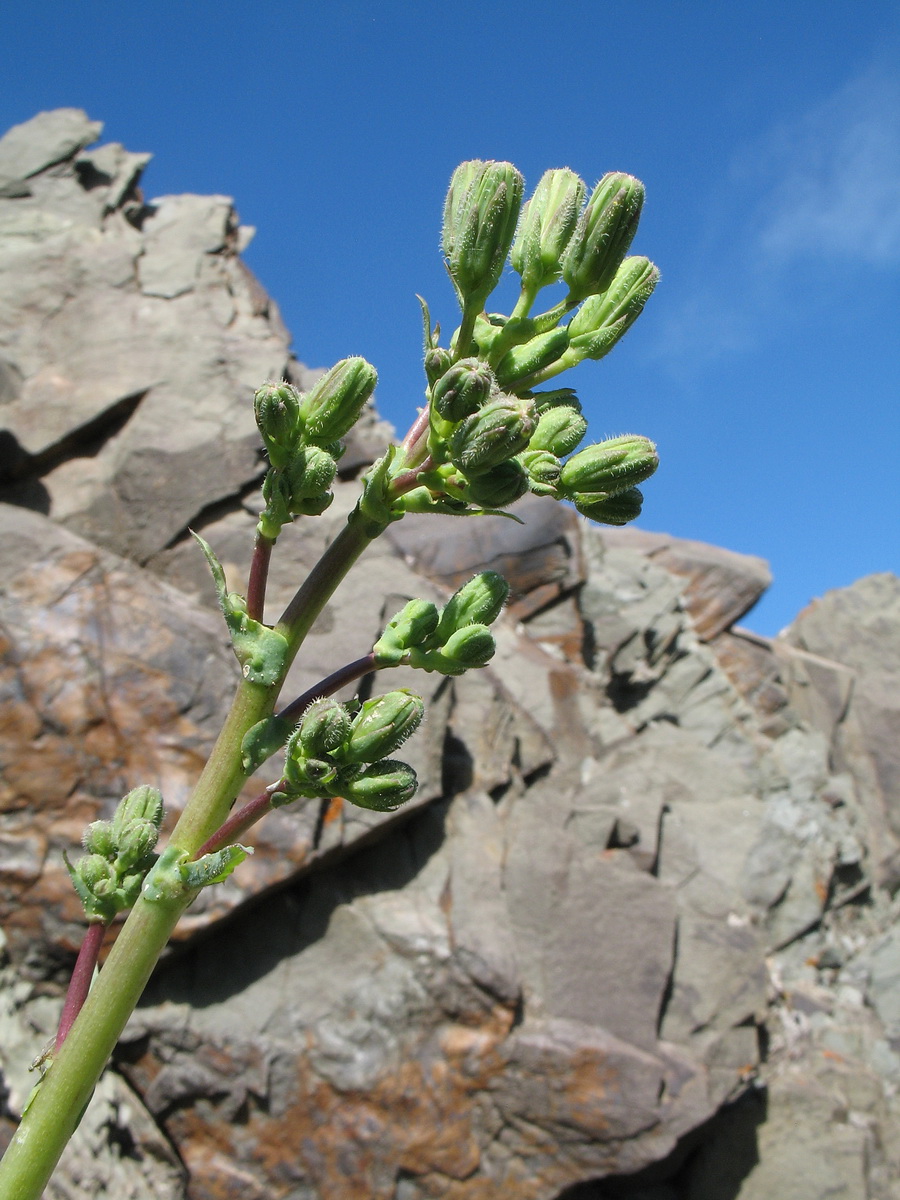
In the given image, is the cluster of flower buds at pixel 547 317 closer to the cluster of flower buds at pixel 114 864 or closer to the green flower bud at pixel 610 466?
the green flower bud at pixel 610 466

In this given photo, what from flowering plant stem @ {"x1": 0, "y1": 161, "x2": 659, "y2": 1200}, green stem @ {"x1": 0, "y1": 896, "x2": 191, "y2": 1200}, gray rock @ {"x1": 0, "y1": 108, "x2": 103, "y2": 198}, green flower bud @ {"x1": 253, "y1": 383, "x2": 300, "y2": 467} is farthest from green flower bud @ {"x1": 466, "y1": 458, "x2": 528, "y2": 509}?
gray rock @ {"x1": 0, "y1": 108, "x2": 103, "y2": 198}

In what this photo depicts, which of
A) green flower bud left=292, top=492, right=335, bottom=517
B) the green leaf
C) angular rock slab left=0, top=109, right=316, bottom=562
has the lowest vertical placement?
the green leaf

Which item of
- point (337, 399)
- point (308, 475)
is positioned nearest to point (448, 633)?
point (308, 475)

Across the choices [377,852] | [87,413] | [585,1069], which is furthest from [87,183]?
[585,1069]

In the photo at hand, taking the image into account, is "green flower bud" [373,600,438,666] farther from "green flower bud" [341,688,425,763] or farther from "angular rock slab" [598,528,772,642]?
"angular rock slab" [598,528,772,642]

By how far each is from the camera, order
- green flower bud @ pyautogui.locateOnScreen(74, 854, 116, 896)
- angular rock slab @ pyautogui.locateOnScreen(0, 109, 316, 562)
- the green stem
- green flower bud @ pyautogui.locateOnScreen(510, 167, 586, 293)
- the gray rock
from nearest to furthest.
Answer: the green stem
green flower bud @ pyautogui.locateOnScreen(74, 854, 116, 896)
green flower bud @ pyautogui.locateOnScreen(510, 167, 586, 293)
angular rock slab @ pyautogui.locateOnScreen(0, 109, 316, 562)
the gray rock

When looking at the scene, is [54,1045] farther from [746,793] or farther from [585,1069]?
[746,793]

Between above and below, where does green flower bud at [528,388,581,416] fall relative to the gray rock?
below
